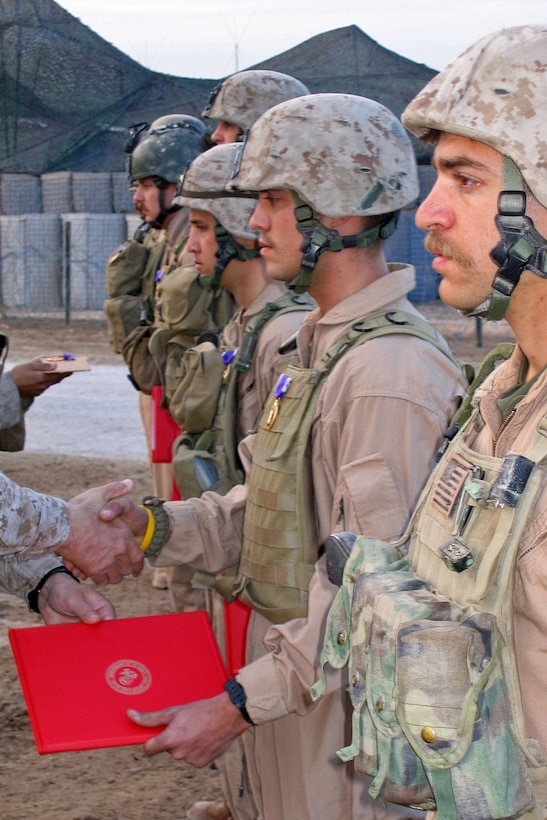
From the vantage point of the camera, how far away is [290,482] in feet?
9.76

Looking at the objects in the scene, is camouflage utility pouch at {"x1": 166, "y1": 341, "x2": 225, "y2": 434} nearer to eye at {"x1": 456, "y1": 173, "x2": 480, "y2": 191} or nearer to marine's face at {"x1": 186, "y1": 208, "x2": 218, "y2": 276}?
marine's face at {"x1": 186, "y1": 208, "x2": 218, "y2": 276}

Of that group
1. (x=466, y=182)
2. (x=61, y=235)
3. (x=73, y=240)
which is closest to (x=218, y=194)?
(x=466, y=182)

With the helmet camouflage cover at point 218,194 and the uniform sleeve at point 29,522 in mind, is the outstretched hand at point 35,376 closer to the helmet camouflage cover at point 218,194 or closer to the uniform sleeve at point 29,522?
the helmet camouflage cover at point 218,194

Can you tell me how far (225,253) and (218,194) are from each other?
31 centimetres

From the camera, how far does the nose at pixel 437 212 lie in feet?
6.22

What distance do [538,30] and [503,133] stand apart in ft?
0.76

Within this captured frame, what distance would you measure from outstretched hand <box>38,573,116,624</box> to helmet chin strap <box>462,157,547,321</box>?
171cm

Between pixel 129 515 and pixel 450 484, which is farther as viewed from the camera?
pixel 129 515

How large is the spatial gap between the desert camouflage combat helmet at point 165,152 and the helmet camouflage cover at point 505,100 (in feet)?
16.3

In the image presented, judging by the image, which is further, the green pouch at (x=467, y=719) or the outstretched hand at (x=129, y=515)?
the outstretched hand at (x=129, y=515)

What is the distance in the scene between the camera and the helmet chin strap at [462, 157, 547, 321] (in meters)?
1.83

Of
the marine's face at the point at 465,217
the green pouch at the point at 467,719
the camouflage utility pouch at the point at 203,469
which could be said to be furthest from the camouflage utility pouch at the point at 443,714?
the camouflage utility pouch at the point at 203,469

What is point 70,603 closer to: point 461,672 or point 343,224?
point 343,224

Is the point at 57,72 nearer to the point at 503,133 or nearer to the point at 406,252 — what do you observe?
the point at 406,252
